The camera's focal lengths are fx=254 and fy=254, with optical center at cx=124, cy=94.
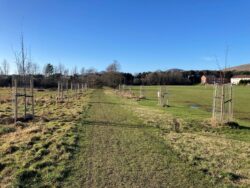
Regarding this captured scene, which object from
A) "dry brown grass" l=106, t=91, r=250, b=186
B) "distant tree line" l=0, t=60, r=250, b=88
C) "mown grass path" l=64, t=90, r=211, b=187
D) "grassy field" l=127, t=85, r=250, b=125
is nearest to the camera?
"mown grass path" l=64, t=90, r=211, b=187

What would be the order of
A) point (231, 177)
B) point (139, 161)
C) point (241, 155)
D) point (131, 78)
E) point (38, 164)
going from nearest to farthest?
point (231, 177), point (38, 164), point (139, 161), point (241, 155), point (131, 78)

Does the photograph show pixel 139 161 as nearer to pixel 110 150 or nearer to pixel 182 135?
pixel 110 150

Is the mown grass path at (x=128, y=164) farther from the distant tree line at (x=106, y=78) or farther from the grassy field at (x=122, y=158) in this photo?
the distant tree line at (x=106, y=78)

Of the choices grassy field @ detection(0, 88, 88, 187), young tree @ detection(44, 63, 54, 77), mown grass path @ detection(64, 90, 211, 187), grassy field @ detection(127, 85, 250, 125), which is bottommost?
grassy field @ detection(127, 85, 250, 125)

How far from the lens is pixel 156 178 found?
16.6 feet

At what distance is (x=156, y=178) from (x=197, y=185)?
788mm

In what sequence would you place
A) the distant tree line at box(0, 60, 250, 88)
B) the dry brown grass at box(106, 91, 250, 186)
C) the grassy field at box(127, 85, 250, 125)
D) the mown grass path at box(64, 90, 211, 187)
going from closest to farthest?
the mown grass path at box(64, 90, 211, 187), the dry brown grass at box(106, 91, 250, 186), the grassy field at box(127, 85, 250, 125), the distant tree line at box(0, 60, 250, 88)

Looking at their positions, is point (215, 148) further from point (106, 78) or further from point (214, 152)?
point (106, 78)

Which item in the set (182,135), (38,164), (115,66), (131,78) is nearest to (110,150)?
(38,164)

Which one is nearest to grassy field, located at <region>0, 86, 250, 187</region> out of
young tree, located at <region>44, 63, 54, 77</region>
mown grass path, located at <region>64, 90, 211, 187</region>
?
mown grass path, located at <region>64, 90, 211, 187</region>

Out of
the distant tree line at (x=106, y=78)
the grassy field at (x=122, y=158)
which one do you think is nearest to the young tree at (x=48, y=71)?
the distant tree line at (x=106, y=78)

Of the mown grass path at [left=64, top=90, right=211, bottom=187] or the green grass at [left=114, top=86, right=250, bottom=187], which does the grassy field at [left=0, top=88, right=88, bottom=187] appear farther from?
the green grass at [left=114, top=86, right=250, bottom=187]

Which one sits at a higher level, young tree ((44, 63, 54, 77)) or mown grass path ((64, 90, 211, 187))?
young tree ((44, 63, 54, 77))

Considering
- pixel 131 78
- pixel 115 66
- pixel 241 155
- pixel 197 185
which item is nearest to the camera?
pixel 197 185
